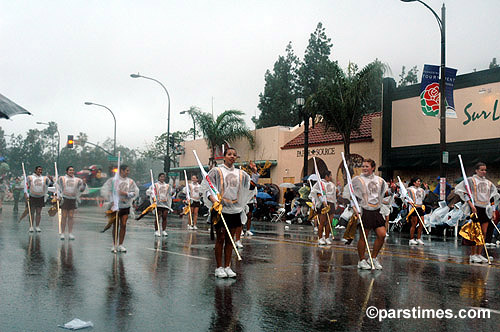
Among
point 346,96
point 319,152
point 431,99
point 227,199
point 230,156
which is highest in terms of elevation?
point 346,96

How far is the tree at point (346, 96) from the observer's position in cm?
2575

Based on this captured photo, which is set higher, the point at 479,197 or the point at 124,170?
the point at 124,170

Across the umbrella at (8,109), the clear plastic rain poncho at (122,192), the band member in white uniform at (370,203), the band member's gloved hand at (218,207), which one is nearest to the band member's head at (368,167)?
the band member in white uniform at (370,203)

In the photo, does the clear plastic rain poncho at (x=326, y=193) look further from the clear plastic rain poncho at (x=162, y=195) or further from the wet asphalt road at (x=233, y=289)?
the clear plastic rain poncho at (x=162, y=195)

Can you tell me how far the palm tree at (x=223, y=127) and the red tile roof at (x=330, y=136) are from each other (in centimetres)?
346

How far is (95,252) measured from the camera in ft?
36.4

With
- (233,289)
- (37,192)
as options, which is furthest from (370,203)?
(37,192)

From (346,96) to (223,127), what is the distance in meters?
11.6

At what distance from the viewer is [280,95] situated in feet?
168

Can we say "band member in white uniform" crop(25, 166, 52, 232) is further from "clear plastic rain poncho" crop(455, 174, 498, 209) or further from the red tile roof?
the red tile roof

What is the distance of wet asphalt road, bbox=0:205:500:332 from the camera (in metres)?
5.47

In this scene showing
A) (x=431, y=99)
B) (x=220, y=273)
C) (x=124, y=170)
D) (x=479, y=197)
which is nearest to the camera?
(x=220, y=273)

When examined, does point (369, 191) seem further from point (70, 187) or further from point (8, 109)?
point (70, 187)

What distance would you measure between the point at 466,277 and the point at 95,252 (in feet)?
23.2
